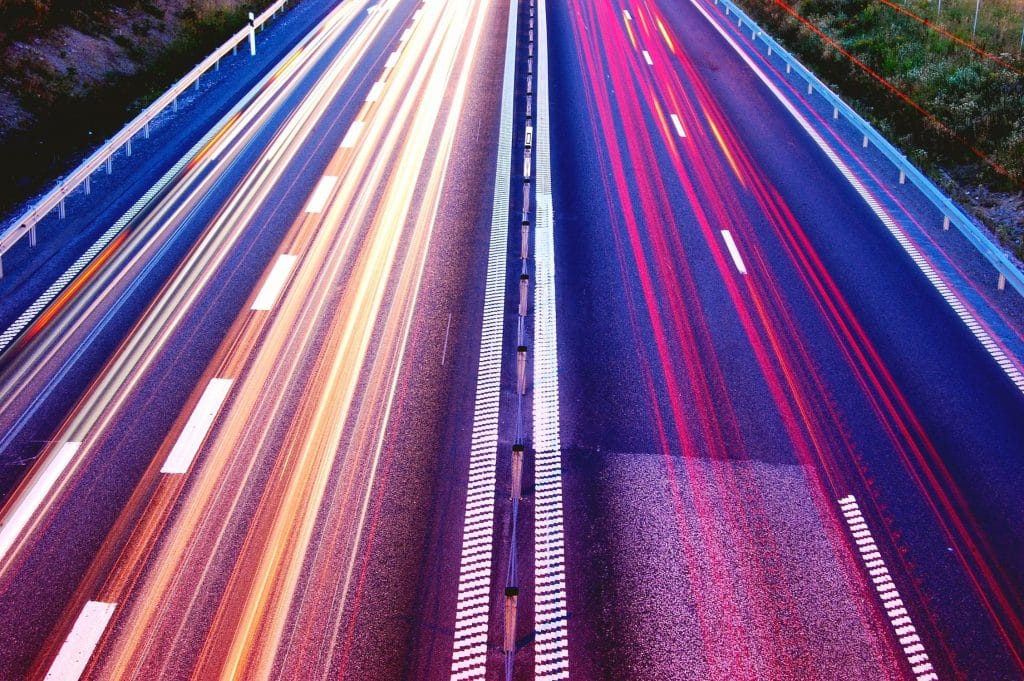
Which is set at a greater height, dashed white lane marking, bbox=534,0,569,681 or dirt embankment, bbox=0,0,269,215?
dirt embankment, bbox=0,0,269,215

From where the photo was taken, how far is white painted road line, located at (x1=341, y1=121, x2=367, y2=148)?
67.2 ft

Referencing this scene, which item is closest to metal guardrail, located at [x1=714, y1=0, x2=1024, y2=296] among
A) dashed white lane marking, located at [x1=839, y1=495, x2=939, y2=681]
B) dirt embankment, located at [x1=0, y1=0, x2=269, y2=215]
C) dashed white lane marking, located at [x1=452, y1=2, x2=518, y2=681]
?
dashed white lane marking, located at [x1=839, y1=495, x2=939, y2=681]

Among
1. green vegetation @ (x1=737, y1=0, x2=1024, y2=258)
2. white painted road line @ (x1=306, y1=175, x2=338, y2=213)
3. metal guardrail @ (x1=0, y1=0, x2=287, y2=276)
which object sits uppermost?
metal guardrail @ (x1=0, y1=0, x2=287, y2=276)

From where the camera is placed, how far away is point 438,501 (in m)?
10.0

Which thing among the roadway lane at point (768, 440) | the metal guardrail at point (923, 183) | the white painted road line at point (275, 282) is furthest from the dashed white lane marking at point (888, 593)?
the white painted road line at point (275, 282)

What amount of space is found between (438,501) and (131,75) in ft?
64.2

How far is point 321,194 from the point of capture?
1784 centimetres

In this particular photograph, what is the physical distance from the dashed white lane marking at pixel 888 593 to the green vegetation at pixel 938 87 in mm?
8960

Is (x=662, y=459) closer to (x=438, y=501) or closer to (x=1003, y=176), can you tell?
(x=438, y=501)

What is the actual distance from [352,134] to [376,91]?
386 centimetres

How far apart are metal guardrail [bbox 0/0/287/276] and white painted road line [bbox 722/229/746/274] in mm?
12219

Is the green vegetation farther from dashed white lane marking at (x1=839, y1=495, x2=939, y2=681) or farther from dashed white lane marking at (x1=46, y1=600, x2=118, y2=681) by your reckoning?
dashed white lane marking at (x1=46, y1=600, x2=118, y2=681)

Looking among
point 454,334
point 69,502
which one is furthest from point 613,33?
point 69,502

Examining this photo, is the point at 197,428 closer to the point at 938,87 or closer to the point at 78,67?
the point at 78,67
